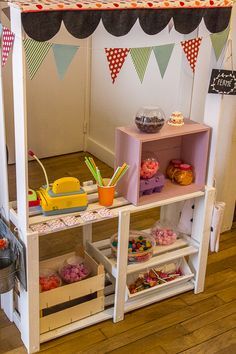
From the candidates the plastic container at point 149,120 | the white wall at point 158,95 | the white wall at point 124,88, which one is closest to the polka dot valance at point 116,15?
the white wall at point 158,95

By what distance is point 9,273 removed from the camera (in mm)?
1930

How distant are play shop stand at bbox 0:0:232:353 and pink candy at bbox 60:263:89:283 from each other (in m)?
0.04

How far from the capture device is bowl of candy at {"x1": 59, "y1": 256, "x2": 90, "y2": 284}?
214cm

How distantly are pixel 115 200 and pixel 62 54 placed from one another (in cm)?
67

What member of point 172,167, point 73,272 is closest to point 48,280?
point 73,272

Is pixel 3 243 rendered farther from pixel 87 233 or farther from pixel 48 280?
pixel 87 233

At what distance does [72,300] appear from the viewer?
2.19m

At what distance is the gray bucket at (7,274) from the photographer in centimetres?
192

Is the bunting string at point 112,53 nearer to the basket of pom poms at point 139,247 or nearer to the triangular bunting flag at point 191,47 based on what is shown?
the triangular bunting flag at point 191,47

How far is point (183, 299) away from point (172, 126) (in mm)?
822

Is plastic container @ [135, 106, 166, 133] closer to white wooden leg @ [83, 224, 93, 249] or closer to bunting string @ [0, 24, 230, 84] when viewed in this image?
bunting string @ [0, 24, 230, 84]

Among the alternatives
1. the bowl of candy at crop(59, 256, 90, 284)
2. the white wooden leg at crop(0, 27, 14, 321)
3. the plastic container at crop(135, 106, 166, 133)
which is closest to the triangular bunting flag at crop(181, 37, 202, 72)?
the plastic container at crop(135, 106, 166, 133)

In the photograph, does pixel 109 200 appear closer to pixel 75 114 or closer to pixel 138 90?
pixel 138 90

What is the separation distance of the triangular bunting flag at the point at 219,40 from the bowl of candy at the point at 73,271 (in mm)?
1038
